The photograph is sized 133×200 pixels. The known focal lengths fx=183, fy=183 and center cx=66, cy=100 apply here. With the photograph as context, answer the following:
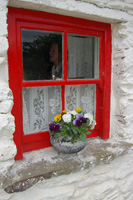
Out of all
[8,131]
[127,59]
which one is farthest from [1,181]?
[127,59]

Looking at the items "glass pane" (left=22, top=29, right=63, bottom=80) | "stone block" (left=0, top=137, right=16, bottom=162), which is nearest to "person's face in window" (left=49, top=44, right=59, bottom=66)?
"glass pane" (left=22, top=29, right=63, bottom=80)

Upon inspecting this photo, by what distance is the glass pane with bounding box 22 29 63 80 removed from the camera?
148 cm

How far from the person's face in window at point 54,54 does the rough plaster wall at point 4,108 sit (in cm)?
43

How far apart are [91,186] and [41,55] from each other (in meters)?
1.24

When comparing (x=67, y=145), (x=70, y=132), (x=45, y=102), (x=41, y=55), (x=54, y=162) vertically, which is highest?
(x=41, y=55)

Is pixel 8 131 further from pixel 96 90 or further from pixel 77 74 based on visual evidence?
pixel 96 90

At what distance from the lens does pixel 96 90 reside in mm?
1864

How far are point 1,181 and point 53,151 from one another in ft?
1.75

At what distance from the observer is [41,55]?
1.54 meters

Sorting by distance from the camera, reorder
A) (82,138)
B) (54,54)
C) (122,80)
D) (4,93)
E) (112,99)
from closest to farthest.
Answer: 1. (4,93)
2. (82,138)
3. (54,54)
4. (122,80)
5. (112,99)

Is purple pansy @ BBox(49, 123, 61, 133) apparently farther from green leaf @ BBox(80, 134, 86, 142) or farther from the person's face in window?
the person's face in window

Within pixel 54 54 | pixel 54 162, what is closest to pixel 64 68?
pixel 54 54

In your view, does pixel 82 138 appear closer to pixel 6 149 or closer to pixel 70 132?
pixel 70 132

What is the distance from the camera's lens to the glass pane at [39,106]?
1576mm
